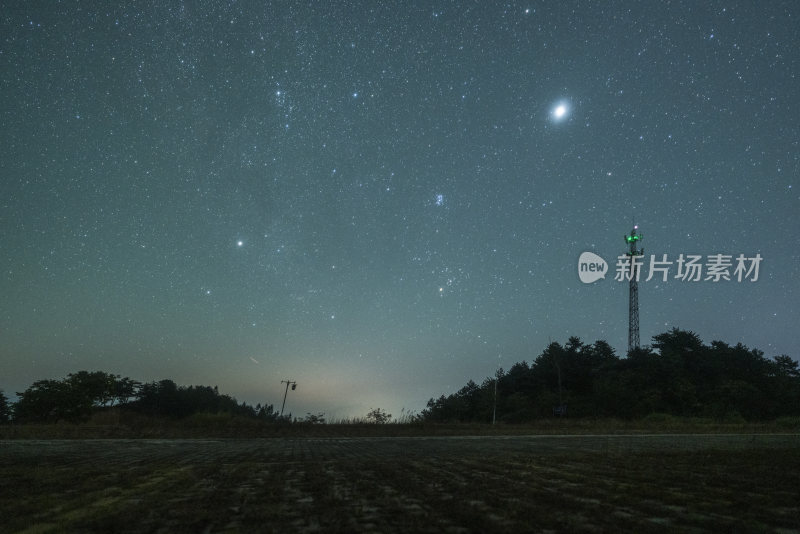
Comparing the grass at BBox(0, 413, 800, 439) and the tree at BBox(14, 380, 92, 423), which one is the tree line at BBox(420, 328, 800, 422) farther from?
the tree at BBox(14, 380, 92, 423)

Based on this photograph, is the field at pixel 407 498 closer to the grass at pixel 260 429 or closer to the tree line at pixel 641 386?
the grass at pixel 260 429

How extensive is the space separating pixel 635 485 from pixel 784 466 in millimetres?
2361

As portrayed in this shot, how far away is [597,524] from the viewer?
2.02 m

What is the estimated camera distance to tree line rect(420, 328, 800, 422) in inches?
1513

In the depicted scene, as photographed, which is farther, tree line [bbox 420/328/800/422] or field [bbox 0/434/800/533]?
tree line [bbox 420/328/800/422]

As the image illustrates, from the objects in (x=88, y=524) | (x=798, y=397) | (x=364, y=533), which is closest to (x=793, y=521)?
(x=364, y=533)

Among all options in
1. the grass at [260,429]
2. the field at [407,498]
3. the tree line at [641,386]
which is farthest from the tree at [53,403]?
the field at [407,498]

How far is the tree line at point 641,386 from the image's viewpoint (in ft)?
126

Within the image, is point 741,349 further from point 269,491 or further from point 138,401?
point 138,401

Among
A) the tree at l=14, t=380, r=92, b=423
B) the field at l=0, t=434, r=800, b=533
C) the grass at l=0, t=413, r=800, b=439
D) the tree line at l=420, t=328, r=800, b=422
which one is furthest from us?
the tree line at l=420, t=328, r=800, b=422

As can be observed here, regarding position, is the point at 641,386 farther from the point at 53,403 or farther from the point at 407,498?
the point at 53,403

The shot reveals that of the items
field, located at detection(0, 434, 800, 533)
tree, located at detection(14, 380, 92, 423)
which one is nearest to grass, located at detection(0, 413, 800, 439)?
tree, located at detection(14, 380, 92, 423)

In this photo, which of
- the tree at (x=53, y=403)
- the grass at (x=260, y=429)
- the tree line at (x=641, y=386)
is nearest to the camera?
the grass at (x=260, y=429)

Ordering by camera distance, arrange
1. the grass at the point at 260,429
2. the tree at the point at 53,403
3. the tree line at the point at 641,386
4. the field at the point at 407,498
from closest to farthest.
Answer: the field at the point at 407,498 → the grass at the point at 260,429 → the tree at the point at 53,403 → the tree line at the point at 641,386
